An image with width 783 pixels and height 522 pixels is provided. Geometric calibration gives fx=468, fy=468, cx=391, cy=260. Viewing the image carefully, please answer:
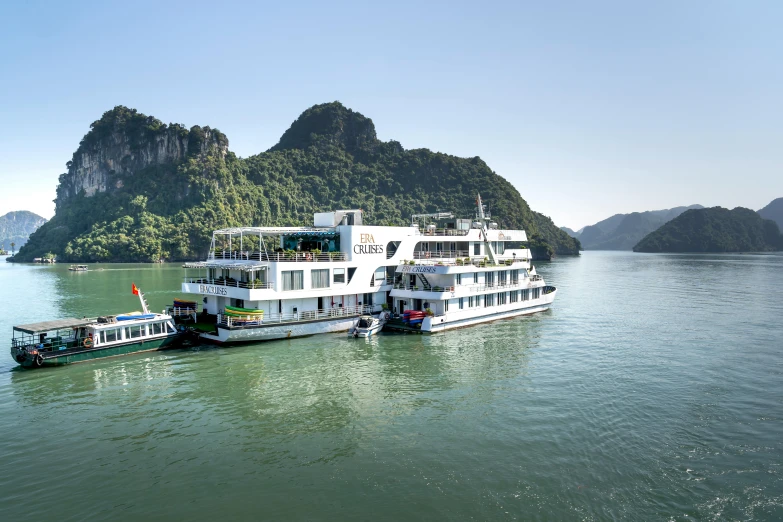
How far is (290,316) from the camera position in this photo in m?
34.6

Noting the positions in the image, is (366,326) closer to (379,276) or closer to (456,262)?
(379,276)

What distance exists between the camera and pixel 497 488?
50.4 ft

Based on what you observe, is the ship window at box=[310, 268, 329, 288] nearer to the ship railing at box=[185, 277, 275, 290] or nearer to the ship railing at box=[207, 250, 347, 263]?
the ship railing at box=[207, 250, 347, 263]

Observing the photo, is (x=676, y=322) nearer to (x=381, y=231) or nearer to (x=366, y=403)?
(x=381, y=231)

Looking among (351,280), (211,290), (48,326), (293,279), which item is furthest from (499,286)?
(48,326)

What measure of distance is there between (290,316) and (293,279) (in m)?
2.78

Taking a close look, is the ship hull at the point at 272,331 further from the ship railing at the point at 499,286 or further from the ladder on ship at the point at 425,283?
the ship railing at the point at 499,286

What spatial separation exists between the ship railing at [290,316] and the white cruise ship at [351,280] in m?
0.07

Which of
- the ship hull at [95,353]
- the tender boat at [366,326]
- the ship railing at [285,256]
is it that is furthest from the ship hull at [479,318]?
the ship hull at [95,353]

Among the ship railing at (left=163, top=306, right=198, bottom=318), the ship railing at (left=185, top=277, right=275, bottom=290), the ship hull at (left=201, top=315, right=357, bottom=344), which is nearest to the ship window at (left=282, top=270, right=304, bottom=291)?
the ship railing at (left=185, top=277, right=275, bottom=290)

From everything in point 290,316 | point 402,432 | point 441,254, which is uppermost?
point 441,254

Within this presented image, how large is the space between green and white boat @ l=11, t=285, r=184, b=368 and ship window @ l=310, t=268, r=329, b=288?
9.79 m

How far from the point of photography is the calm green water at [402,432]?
1460 cm

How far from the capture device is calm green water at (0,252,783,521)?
14602 millimetres
